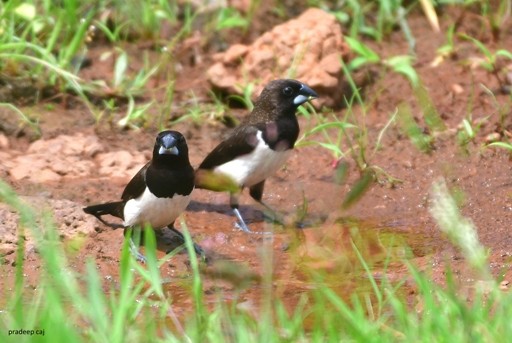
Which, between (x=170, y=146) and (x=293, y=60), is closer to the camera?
(x=170, y=146)

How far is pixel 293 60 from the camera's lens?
8.13 meters

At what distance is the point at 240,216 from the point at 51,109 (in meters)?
1.68

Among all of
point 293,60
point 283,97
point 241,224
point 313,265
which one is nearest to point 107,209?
point 241,224

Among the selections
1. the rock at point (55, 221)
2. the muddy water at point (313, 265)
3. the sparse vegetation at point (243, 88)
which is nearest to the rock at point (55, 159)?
the sparse vegetation at point (243, 88)

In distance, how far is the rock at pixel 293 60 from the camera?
8.07 meters

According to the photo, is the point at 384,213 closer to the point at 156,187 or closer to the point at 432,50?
the point at 156,187

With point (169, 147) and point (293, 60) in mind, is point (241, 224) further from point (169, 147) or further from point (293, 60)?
point (293, 60)

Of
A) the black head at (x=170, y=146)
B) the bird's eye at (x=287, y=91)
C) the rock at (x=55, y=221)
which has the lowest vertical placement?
the bird's eye at (x=287, y=91)

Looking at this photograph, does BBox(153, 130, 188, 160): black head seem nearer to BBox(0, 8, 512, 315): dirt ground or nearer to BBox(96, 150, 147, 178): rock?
BBox(0, 8, 512, 315): dirt ground

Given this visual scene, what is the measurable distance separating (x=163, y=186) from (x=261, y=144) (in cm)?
96

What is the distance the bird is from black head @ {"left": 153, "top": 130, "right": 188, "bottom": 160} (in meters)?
0.59

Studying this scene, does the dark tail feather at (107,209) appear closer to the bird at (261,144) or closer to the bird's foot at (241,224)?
the bird at (261,144)

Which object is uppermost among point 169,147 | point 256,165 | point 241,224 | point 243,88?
point 169,147

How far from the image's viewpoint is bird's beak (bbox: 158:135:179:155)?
5980 millimetres
